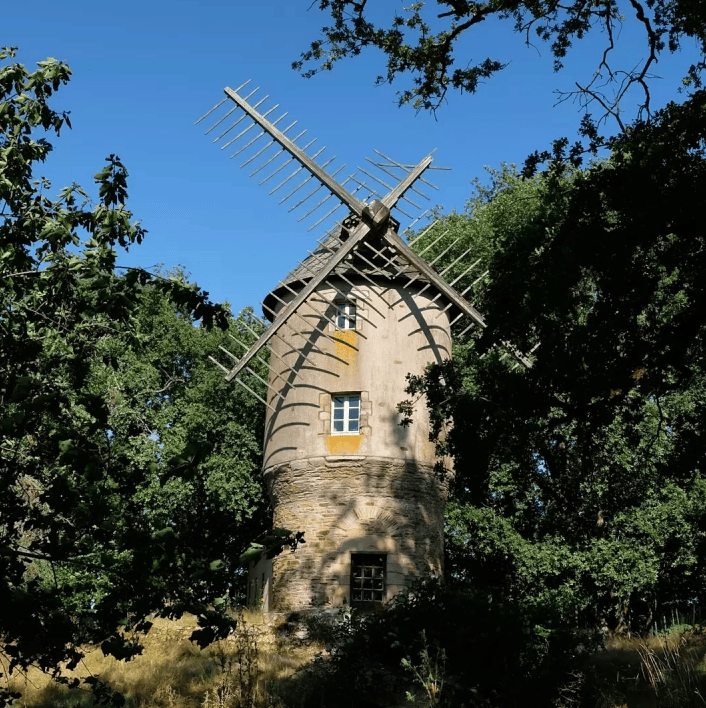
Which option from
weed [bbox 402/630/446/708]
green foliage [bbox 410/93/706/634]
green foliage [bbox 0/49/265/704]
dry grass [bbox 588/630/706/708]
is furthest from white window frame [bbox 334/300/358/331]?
green foliage [bbox 0/49/265/704]

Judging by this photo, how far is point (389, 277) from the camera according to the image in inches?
756

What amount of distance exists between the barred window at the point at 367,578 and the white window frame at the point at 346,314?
4.90 meters

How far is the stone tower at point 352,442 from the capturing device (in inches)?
690

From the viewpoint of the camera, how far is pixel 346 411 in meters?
18.5

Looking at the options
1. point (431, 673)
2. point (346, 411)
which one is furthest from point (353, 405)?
point (431, 673)

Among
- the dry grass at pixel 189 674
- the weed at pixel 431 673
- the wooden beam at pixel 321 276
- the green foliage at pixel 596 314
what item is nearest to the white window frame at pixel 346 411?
the wooden beam at pixel 321 276

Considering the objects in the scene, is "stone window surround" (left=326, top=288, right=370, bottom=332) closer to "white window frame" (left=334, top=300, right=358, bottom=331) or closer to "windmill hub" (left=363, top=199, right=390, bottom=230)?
"white window frame" (left=334, top=300, right=358, bottom=331)

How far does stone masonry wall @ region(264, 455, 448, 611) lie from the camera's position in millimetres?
17391

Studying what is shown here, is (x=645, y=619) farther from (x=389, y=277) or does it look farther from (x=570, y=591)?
(x=389, y=277)

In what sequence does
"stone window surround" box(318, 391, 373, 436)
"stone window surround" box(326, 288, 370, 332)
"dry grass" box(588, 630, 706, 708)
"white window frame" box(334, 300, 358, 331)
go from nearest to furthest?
"dry grass" box(588, 630, 706, 708) → "stone window surround" box(318, 391, 373, 436) → "stone window surround" box(326, 288, 370, 332) → "white window frame" box(334, 300, 358, 331)

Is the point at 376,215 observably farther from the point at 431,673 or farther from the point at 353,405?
the point at 431,673

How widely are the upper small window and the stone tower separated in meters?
0.03

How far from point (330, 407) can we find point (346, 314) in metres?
2.13

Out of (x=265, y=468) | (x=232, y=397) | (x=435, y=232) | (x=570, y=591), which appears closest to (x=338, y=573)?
(x=265, y=468)
